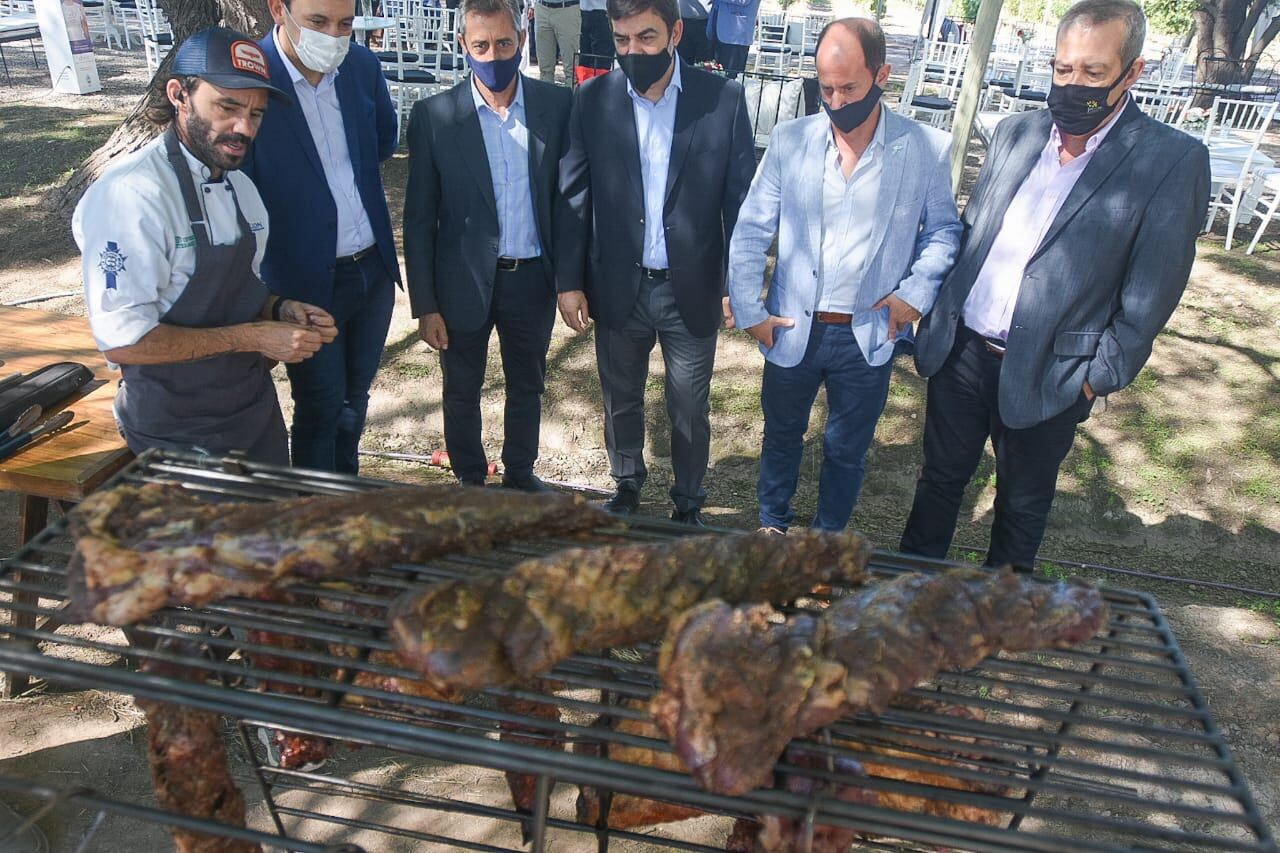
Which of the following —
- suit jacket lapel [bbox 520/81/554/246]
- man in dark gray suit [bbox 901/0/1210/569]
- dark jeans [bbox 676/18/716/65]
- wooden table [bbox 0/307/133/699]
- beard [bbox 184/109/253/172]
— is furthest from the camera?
dark jeans [bbox 676/18/716/65]

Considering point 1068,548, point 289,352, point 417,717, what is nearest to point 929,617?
point 417,717

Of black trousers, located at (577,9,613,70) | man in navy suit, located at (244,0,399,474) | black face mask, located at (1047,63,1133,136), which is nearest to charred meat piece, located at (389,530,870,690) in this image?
black face mask, located at (1047,63,1133,136)

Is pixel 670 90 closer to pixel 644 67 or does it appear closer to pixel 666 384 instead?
→ pixel 644 67

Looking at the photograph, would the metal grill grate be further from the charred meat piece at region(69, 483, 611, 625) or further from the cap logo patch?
the cap logo patch

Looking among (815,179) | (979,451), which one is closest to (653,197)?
(815,179)

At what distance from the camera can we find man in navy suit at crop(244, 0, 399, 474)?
3.60 metres

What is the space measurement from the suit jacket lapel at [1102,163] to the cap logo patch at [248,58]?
2.95 meters

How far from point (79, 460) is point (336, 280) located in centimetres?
129

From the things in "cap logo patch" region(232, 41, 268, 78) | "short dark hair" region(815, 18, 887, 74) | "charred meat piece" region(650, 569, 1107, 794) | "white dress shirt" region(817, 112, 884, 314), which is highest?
"short dark hair" region(815, 18, 887, 74)

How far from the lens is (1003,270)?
11.4 feet

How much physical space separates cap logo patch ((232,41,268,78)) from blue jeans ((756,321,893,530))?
2398mm

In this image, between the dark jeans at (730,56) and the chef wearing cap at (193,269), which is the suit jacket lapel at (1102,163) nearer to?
the chef wearing cap at (193,269)

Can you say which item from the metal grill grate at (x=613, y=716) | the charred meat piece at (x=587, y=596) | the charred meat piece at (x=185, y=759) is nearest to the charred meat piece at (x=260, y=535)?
the metal grill grate at (x=613, y=716)

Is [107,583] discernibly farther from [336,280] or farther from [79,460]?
[336,280]
